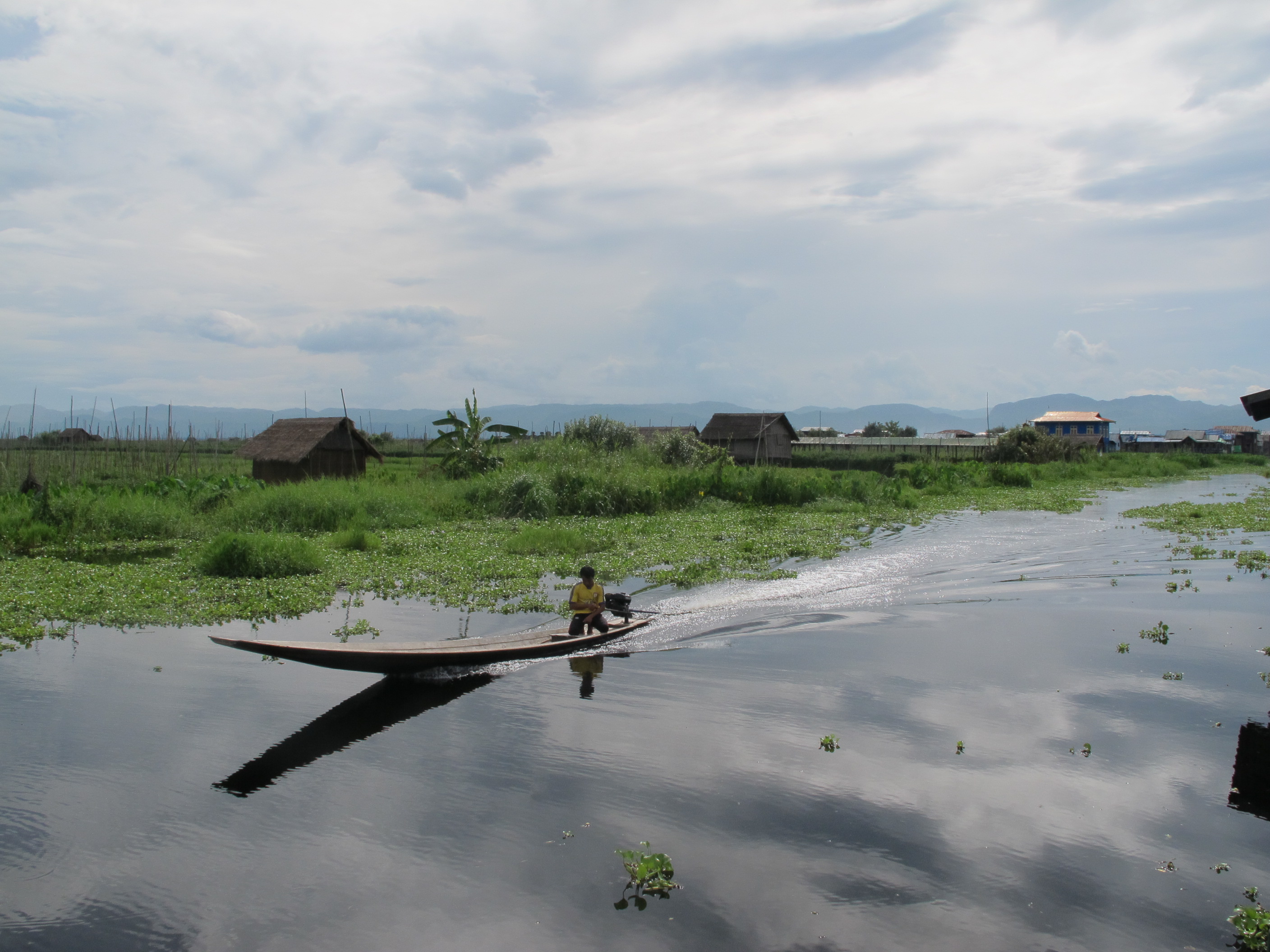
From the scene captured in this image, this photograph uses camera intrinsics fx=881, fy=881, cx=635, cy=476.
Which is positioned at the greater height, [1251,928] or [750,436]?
[750,436]

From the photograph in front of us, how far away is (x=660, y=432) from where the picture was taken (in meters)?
35.6

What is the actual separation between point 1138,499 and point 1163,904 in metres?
29.0

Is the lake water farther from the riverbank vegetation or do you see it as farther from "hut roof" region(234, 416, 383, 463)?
"hut roof" region(234, 416, 383, 463)

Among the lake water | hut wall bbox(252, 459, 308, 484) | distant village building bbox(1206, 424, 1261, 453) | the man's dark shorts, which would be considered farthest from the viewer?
distant village building bbox(1206, 424, 1261, 453)

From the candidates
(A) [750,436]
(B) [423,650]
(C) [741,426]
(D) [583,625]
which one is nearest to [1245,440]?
(C) [741,426]

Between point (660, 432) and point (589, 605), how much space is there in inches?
1004

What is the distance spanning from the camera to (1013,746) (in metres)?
7.48

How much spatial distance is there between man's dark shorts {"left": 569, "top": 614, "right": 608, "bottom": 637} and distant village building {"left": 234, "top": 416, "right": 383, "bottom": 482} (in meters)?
17.0

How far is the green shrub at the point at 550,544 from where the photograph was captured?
1669cm

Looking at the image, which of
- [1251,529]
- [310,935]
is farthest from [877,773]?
[1251,529]

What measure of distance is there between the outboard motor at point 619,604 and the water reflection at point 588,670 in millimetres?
921

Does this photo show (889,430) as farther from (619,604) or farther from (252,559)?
(619,604)

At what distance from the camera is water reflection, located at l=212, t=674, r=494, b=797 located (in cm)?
700

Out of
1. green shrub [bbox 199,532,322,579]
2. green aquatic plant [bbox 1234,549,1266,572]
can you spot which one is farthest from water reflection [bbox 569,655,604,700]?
green aquatic plant [bbox 1234,549,1266,572]
